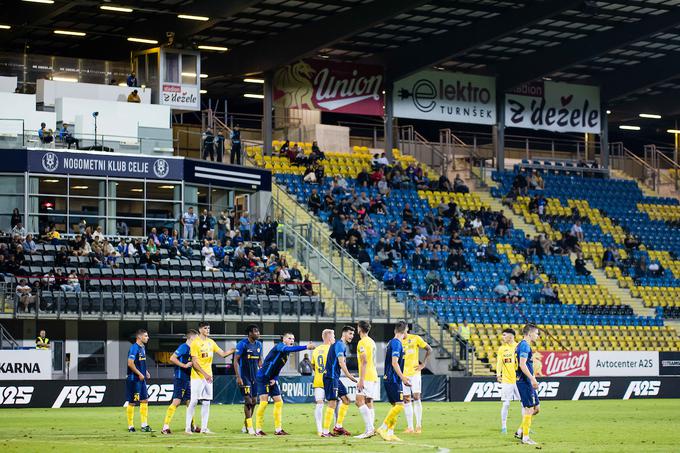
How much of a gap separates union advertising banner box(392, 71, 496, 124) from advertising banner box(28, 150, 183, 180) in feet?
54.0

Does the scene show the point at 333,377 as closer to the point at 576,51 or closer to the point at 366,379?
the point at 366,379

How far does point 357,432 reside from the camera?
80.7ft

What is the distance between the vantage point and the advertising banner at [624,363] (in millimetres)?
46625

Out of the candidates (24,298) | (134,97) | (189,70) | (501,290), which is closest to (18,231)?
(24,298)

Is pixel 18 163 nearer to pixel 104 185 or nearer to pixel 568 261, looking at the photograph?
pixel 104 185

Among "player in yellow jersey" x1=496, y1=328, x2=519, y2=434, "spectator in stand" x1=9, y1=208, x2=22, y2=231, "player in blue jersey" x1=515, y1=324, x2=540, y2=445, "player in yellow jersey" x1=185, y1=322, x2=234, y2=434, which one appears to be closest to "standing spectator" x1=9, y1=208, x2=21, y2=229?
"spectator in stand" x1=9, y1=208, x2=22, y2=231

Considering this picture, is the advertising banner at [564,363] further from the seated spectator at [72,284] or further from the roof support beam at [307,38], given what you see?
the seated spectator at [72,284]

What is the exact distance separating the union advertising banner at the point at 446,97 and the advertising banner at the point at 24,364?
29082 millimetres

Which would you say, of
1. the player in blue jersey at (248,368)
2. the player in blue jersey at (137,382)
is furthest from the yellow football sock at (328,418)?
the player in blue jersey at (137,382)

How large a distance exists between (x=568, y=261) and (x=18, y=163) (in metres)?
25.4

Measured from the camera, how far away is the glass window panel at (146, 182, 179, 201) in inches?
1917

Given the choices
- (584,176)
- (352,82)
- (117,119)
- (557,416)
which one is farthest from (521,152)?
(557,416)

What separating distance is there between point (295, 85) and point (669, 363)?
21.9 metres

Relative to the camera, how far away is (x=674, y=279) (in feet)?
194
